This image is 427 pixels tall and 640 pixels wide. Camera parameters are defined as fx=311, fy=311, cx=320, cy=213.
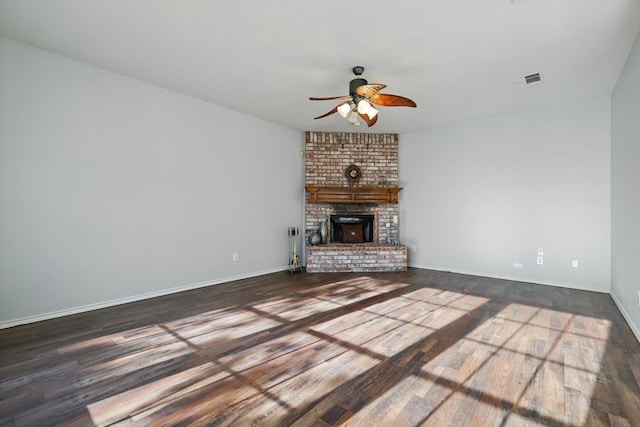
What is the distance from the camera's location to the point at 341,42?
9.27ft

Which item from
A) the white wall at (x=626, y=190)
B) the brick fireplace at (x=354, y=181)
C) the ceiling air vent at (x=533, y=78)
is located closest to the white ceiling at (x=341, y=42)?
the ceiling air vent at (x=533, y=78)

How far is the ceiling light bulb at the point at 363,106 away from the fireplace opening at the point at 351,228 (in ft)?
9.26

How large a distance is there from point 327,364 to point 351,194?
12.8 ft

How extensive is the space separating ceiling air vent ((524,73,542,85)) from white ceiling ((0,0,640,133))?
67 millimetres

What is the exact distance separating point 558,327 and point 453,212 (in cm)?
280

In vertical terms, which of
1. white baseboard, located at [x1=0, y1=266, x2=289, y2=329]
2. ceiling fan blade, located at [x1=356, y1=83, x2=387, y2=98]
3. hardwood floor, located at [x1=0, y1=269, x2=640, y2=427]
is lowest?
hardwood floor, located at [x1=0, y1=269, x2=640, y2=427]

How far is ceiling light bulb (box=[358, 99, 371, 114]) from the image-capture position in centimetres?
330

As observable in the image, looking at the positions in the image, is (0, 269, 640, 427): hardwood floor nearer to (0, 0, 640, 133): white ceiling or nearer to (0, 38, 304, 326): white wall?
(0, 38, 304, 326): white wall

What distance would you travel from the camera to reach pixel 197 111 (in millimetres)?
4305

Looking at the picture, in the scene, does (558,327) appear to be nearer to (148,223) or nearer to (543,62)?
(543,62)

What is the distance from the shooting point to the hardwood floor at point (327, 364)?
1643 millimetres

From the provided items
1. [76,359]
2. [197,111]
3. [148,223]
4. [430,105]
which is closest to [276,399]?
[76,359]

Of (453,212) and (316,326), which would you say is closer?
(316,326)

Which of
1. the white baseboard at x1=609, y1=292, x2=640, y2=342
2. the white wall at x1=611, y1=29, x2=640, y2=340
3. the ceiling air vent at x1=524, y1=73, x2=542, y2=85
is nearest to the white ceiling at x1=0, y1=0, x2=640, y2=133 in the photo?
the ceiling air vent at x1=524, y1=73, x2=542, y2=85
